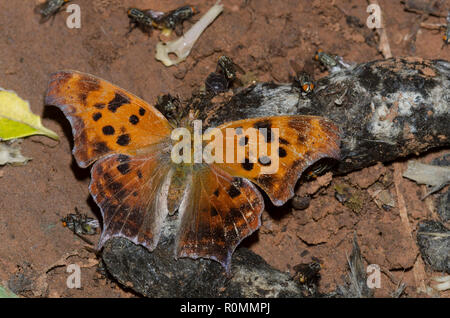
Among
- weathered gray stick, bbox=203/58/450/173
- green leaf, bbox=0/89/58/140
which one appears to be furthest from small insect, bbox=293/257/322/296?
green leaf, bbox=0/89/58/140

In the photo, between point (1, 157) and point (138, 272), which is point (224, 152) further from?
point (1, 157)

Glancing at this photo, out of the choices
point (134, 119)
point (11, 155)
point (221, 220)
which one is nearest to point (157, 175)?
point (134, 119)

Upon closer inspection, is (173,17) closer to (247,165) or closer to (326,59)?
(326,59)

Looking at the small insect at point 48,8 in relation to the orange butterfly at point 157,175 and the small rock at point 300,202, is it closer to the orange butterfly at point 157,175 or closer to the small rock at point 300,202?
the orange butterfly at point 157,175

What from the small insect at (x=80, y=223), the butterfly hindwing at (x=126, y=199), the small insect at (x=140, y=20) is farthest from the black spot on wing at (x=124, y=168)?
the small insect at (x=140, y=20)

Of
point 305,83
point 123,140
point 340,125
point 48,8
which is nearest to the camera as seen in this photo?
point 123,140

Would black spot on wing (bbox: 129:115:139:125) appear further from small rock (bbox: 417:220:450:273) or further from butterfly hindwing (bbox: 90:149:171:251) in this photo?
small rock (bbox: 417:220:450:273)
